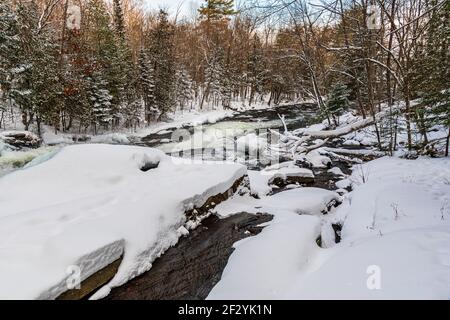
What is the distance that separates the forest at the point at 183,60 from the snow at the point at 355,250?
2592 mm

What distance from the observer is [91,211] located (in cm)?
403

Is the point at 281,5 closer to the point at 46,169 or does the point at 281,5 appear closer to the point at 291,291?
the point at 291,291

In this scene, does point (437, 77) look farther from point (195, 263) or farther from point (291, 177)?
point (195, 263)

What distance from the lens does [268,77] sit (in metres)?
35.4

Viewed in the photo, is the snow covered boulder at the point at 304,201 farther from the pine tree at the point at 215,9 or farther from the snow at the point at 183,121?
the pine tree at the point at 215,9

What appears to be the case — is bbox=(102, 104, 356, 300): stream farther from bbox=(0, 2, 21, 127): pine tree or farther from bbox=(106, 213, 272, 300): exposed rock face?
bbox=(0, 2, 21, 127): pine tree

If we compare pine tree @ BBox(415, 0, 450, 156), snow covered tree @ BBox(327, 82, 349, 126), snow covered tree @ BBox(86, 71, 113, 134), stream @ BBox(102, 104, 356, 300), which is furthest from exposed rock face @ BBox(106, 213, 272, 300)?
snow covered tree @ BBox(86, 71, 113, 134)

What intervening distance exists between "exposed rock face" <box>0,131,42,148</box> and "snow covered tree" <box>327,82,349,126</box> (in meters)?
15.8

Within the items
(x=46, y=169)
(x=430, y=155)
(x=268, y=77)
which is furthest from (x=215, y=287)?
(x=268, y=77)

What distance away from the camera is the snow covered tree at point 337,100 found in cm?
1658

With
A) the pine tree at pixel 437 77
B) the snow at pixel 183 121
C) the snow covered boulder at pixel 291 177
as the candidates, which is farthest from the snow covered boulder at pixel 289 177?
the snow at pixel 183 121

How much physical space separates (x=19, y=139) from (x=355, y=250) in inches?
585

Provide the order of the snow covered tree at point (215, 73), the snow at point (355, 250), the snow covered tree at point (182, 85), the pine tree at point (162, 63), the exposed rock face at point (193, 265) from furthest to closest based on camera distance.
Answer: the snow covered tree at point (215, 73) → the snow covered tree at point (182, 85) → the pine tree at point (162, 63) → the exposed rock face at point (193, 265) → the snow at point (355, 250)

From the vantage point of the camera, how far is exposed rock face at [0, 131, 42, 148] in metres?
12.6
